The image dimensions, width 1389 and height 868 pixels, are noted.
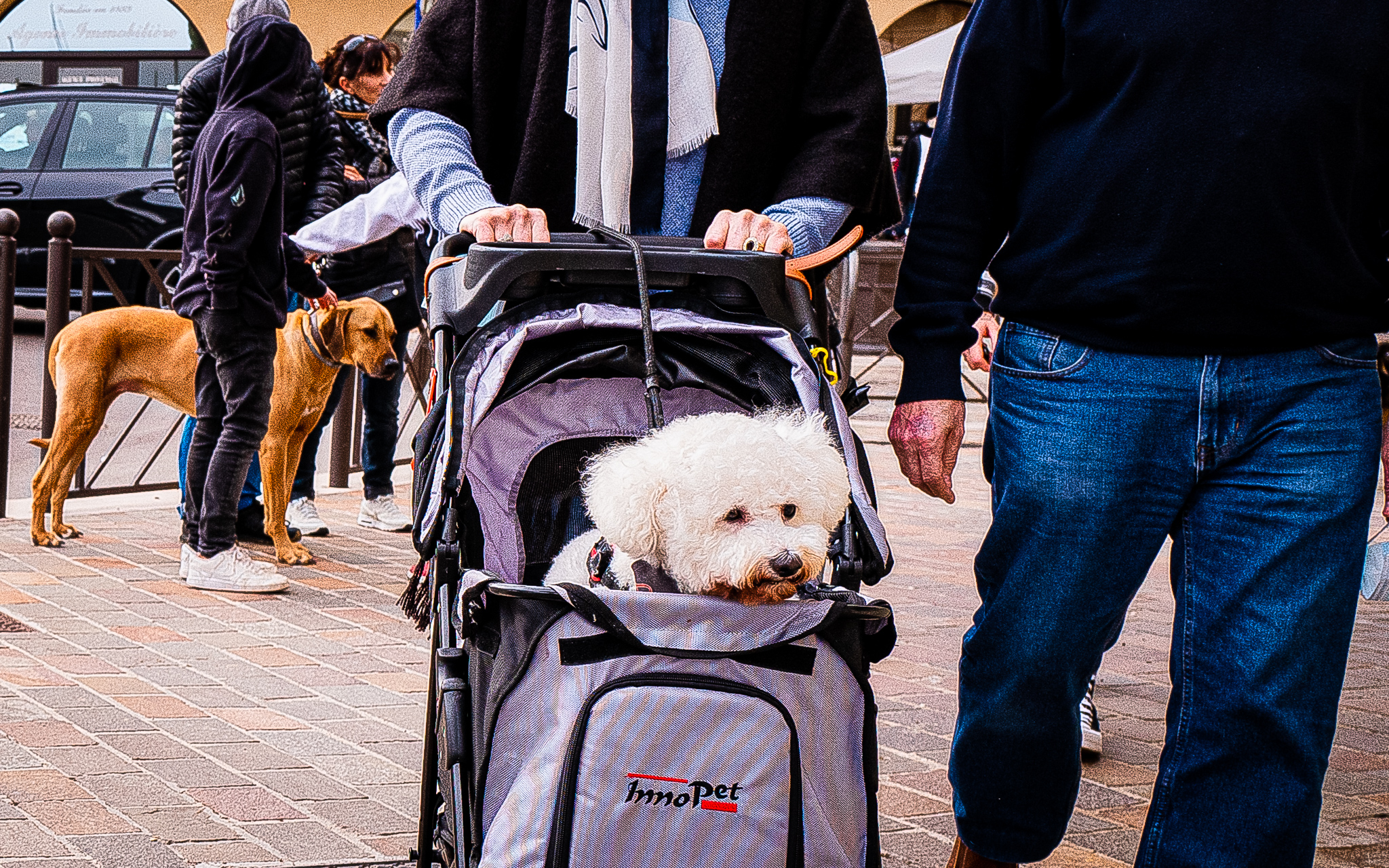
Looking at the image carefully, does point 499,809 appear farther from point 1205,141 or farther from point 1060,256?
point 1205,141

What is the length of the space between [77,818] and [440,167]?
1698 mm

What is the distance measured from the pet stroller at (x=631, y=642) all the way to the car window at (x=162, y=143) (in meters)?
11.8

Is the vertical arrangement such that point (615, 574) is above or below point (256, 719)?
above

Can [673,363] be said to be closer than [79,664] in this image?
Yes

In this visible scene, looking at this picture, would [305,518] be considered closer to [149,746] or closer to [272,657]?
[272,657]

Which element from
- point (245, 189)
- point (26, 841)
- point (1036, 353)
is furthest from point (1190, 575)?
point (245, 189)

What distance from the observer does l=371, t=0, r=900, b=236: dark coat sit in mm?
3031

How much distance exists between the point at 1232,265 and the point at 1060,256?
0.93 feet

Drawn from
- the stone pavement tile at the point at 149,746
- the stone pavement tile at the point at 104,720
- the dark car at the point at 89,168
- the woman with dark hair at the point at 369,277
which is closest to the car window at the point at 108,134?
the dark car at the point at 89,168

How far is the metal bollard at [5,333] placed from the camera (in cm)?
688

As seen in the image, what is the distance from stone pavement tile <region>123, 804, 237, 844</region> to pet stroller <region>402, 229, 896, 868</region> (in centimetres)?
78

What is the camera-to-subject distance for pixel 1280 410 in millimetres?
2328

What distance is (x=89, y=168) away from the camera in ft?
44.1

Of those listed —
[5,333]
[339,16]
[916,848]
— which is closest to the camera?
[916,848]
